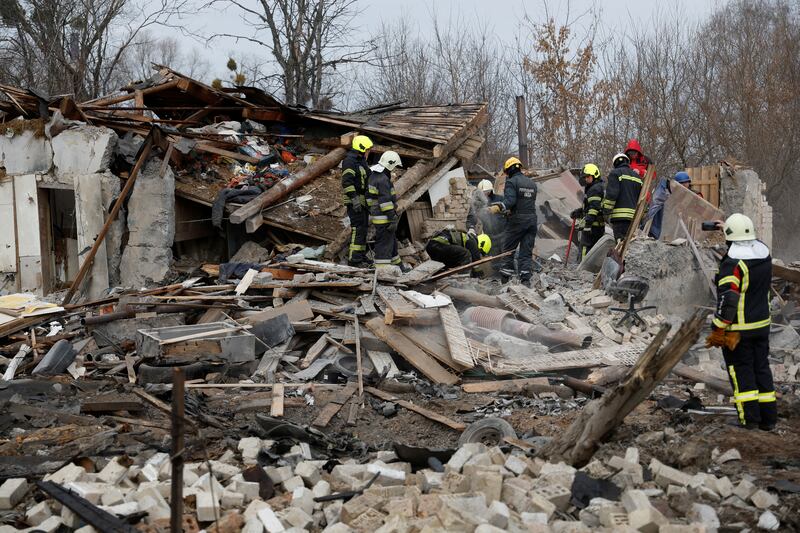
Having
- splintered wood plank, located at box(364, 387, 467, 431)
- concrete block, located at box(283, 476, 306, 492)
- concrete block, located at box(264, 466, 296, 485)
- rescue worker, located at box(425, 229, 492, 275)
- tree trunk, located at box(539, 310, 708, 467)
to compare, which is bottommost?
splintered wood plank, located at box(364, 387, 467, 431)

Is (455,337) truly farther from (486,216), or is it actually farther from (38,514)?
(486,216)

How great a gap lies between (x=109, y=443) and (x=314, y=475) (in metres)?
1.80

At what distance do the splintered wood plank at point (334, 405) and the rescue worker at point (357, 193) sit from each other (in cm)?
363

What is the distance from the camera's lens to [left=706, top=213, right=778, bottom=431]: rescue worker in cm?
611

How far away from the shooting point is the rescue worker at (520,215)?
37.4ft

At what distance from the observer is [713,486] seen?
4.45 m

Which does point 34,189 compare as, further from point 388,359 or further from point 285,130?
point 388,359

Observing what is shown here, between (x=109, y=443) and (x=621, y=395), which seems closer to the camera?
(x=621, y=395)

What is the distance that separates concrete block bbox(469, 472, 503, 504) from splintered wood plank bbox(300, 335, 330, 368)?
434 cm

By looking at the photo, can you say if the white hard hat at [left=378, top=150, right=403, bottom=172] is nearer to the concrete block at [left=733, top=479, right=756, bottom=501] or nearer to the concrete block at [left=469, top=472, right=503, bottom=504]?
the concrete block at [left=469, top=472, right=503, bottom=504]

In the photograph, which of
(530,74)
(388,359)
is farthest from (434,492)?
(530,74)

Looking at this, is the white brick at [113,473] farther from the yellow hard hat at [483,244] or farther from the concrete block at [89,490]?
the yellow hard hat at [483,244]

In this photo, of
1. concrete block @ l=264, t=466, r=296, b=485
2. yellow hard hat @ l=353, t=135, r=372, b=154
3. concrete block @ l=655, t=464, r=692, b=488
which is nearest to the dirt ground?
concrete block @ l=655, t=464, r=692, b=488

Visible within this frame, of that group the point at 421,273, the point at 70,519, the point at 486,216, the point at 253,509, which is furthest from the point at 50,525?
the point at 486,216
